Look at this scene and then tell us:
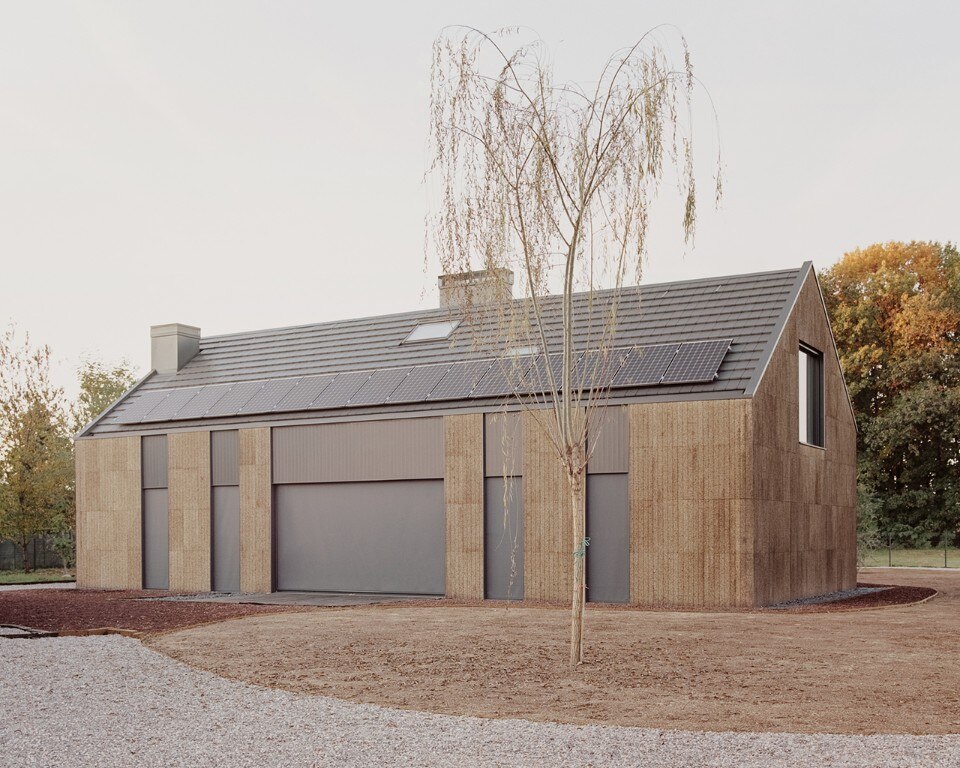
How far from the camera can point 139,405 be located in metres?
21.9

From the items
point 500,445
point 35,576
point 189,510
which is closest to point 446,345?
point 500,445

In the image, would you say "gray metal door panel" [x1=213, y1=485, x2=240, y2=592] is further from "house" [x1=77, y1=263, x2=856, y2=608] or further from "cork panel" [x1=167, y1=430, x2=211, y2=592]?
"cork panel" [x1=167, y1=430, x2=211, y2=592]

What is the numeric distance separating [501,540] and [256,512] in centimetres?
515

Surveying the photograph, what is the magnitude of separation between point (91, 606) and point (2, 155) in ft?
26.2

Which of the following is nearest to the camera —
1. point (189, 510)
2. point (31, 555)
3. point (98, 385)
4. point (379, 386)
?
point (379, 386)

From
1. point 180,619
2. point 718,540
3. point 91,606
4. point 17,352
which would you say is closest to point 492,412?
point 718,540

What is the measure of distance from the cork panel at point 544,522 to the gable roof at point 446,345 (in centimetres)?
110

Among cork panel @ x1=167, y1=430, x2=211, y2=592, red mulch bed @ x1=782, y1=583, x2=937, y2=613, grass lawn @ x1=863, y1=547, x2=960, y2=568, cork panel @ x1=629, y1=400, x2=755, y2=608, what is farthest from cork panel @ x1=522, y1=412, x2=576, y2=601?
grass lawn @ x1=863, y1=547, x2=960, y2=568

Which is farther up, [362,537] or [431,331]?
[431,331]

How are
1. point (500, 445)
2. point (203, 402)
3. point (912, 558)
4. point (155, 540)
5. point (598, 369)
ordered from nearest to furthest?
point (598, 369) < point (500, 445) < point (155, 540) < point (203, 402) < point (912, 558)

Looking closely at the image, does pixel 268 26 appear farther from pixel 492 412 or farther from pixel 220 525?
pixel 220 525

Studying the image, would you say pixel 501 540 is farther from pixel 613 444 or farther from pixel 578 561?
pixel 578 561

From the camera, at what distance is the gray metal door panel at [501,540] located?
16656 millimetres

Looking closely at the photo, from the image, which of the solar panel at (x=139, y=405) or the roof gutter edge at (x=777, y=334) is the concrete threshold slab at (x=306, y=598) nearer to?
the solar panel at (x=139, y=405)
